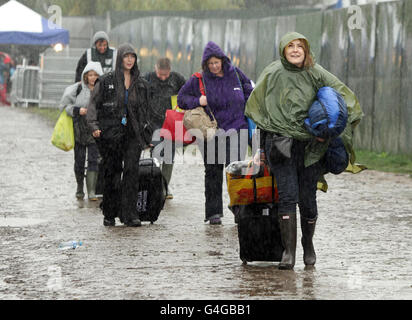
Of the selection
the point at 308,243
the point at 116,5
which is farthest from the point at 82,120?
the point at 116,5

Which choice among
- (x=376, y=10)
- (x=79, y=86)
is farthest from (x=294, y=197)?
(x=376, y=10)

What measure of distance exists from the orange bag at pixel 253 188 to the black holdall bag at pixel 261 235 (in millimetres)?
36

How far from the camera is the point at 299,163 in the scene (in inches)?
324

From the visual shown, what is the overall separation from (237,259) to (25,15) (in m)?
27.4

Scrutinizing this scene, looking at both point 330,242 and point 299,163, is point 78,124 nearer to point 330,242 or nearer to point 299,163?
point 330,242

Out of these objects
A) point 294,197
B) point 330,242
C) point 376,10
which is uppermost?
point 376,10

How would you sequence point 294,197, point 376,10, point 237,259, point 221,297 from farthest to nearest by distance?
point 376,10, point 237,259, point 294,197, point 221,297

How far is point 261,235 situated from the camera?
8.43 m

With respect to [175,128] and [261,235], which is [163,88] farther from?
[261,235]

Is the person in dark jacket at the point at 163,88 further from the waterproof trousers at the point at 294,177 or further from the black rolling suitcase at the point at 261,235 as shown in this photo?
the waterproof trousers at the point at 294,177

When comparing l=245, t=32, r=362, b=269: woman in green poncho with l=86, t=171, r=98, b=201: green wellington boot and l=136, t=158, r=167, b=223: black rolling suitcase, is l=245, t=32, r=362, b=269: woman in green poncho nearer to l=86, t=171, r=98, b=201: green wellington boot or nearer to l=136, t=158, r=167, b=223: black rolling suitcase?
l=136, t=158, r=167, b=223: black rolling suitcase

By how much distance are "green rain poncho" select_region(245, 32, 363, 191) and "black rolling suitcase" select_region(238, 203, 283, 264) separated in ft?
1.73

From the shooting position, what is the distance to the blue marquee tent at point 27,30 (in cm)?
3425

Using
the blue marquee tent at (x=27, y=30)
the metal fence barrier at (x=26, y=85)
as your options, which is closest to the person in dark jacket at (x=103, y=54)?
the blue marquee tent at (x=27, y=30)
